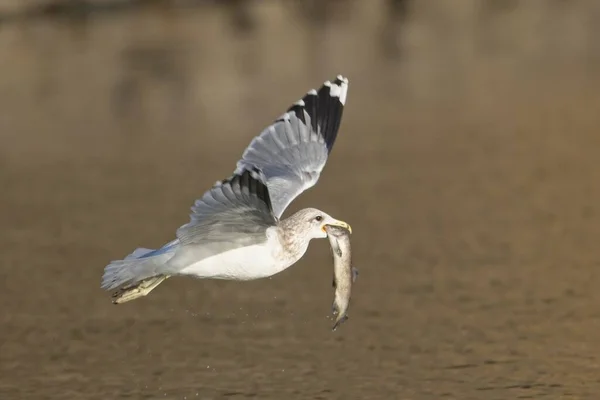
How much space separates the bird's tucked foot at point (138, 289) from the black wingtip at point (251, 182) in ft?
4.68

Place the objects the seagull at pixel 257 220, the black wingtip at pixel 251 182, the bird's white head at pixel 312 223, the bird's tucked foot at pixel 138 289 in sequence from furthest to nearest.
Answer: the bird's tucked foot at pixel 138 289
the bird's white head at pixel 312 223
the seagull at pixel 257 220
the black wingtip at pixel 251 182

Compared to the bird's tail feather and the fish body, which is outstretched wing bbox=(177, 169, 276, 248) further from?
the fish body

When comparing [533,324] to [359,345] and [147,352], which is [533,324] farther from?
[147,352]

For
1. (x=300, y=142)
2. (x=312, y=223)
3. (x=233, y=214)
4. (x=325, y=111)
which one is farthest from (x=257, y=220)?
(x=325, y=111)

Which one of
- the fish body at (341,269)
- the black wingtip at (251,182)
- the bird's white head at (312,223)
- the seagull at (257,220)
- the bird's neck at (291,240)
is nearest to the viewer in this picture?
the black wingtip at (251,182)

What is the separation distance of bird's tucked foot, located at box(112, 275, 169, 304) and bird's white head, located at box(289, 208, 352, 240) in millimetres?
893

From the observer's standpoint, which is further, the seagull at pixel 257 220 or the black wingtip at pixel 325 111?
the black wingtip at pixel 325 111

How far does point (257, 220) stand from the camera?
23.1ft

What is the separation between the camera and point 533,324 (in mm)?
9820

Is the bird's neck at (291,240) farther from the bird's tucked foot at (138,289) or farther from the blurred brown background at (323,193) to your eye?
the blurred brown background at (323,193)

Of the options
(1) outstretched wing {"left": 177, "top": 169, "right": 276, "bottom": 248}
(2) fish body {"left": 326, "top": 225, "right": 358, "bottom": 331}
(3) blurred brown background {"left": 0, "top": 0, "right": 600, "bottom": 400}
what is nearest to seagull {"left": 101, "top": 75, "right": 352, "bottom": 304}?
(1) outstretched wing {"left": 177, "top": 169, "right": 276, "bottom": 248}

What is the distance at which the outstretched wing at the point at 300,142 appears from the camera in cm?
796

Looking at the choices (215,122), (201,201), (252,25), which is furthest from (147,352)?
(252,25)

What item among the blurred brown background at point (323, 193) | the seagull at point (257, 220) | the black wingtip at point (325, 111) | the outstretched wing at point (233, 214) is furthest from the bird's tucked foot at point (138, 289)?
the black wingtip at point (325, 111)
